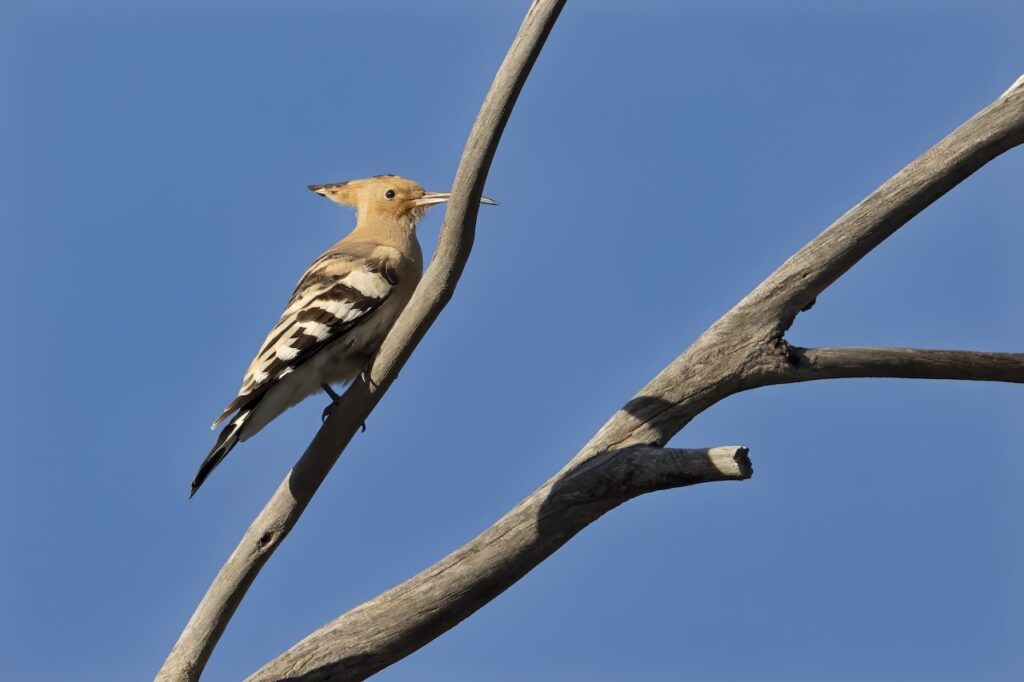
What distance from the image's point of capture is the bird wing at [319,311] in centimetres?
382

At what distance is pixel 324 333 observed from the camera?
3877 millimetres

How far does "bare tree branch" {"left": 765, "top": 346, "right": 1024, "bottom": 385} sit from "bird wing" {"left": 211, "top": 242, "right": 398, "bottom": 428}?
1.45 metres

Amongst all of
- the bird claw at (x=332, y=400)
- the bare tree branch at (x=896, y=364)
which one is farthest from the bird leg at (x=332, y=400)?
the bare tree branch at (x=896, y=364)

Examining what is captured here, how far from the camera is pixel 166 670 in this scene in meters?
3.68

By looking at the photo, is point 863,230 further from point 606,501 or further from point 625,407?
point 606,501

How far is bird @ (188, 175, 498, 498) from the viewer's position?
12.4 ft

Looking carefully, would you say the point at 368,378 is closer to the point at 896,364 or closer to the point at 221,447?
the point at 221,447

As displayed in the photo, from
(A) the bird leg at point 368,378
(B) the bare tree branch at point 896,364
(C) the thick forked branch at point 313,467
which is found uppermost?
Answer: (A) the bird leg at point 368,378

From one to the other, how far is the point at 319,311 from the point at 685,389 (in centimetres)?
132

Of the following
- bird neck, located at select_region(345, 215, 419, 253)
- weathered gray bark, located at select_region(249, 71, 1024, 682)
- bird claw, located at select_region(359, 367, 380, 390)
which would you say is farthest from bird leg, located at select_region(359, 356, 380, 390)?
bird neck, located at select_region(345, 215, 419, 253)

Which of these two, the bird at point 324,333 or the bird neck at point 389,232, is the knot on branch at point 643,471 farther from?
the bird neck at point 389,232

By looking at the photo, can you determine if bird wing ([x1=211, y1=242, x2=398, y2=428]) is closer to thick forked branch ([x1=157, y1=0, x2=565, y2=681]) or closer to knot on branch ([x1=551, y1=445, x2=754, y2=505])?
thick forked branch ([x1=157, y1=0, x2=565, y2=681])

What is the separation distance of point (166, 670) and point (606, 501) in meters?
1.56

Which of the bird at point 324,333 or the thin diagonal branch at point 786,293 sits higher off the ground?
the bird at point 324,333
